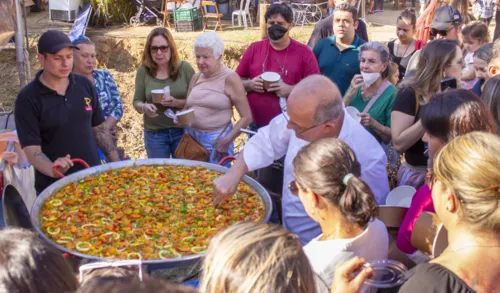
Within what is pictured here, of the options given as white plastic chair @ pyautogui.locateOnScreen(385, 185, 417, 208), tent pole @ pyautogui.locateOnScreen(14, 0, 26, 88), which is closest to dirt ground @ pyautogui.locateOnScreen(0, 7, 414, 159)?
tent pole @ pyautogui.locateOnScreen(14, 0, 26, 88)

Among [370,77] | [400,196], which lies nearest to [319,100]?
[400,196]

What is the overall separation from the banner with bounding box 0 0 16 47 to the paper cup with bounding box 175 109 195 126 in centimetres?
210

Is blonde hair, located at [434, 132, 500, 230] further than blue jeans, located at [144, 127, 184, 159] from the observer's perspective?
No

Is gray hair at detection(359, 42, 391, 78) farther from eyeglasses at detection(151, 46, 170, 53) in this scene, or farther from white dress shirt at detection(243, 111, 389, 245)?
eyeglasses at detection(151, 46, 170, 53)

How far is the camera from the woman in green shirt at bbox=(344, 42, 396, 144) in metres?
4.38

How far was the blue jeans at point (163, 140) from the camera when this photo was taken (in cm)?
506

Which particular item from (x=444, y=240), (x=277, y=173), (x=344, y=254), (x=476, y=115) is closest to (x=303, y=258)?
(x=344, y=254)

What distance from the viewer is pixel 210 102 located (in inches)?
185

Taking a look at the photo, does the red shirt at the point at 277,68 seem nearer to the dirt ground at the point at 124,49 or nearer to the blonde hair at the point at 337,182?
the blonde hair at the point at 337,182

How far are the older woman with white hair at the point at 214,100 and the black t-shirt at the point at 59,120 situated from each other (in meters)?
0.98

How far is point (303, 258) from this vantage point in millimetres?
1521

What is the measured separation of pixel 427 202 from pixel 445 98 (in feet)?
2.07

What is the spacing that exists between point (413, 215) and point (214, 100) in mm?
2575

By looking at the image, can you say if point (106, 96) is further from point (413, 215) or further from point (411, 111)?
point (413, 215)
